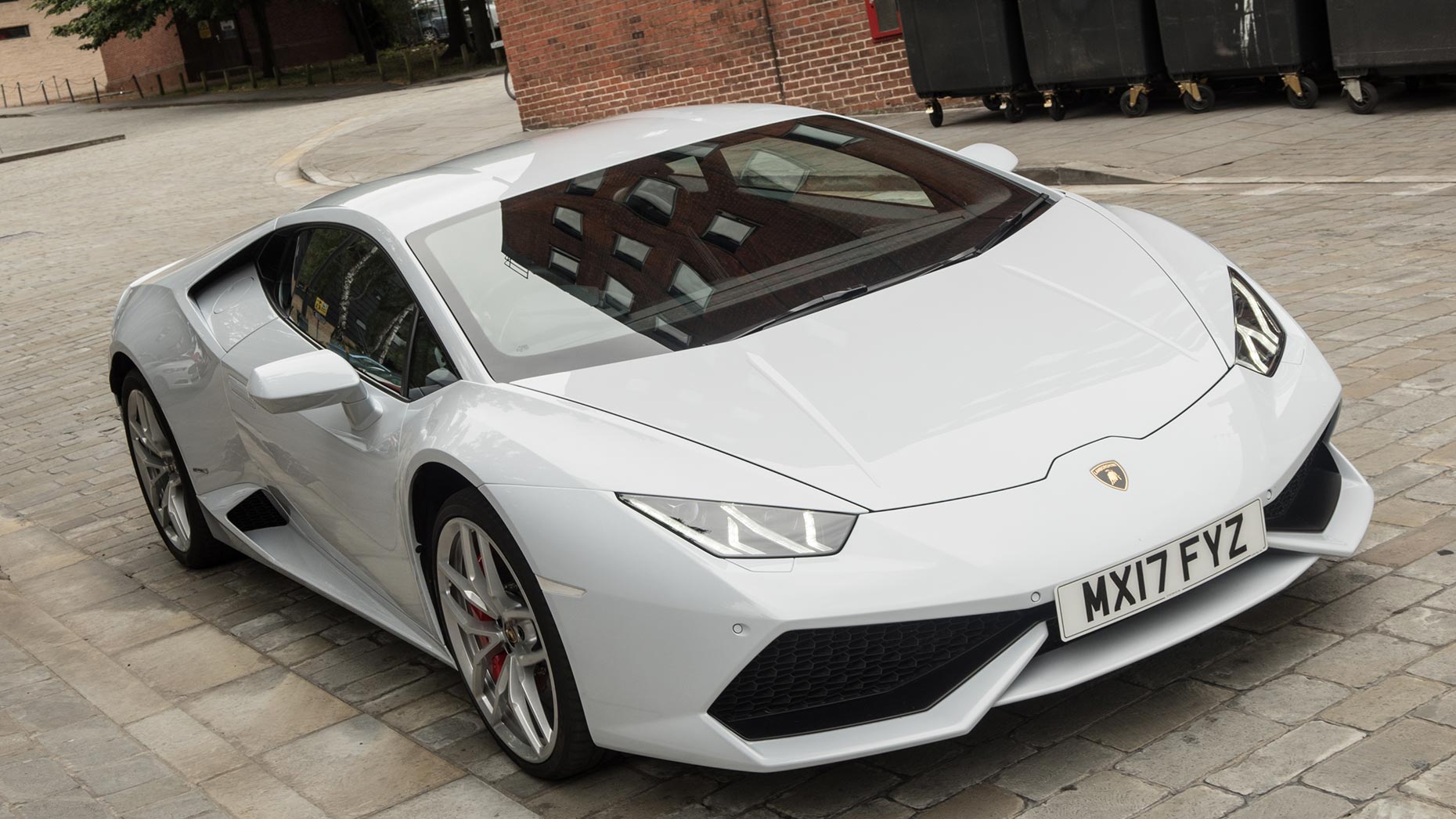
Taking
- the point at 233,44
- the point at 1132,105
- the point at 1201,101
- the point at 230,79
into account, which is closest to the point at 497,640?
the point at 1201,101

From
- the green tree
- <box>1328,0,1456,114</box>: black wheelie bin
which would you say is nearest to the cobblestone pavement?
<box>1328,0,1456,114</box>: black wheelie bin

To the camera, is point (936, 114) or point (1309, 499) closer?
point (1309, 499)

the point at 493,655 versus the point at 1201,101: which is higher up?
the point at 1201,101

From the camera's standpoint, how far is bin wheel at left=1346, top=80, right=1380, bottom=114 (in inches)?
415

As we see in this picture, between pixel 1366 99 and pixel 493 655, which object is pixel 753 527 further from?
pixel 1366 99

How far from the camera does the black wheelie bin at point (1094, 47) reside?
12344mm

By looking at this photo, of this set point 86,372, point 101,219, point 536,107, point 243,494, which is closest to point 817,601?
point 243,494

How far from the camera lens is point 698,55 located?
18.2 meters

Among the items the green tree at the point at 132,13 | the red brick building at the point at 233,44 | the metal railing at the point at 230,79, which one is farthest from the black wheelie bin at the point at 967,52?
the red brick building at the point at 233,44

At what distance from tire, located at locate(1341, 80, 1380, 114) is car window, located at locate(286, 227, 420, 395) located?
8.48 meters

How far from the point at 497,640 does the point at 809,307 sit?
1043 mm

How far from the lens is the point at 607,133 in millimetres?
4512

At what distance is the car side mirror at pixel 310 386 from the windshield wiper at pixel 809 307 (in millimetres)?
939

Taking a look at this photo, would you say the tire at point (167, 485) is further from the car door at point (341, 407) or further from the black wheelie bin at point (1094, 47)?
the black wheelie bin at point (1094, 47)
